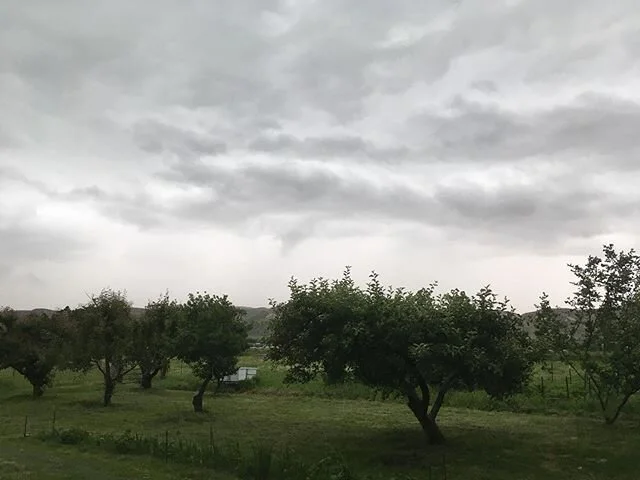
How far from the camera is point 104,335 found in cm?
4528

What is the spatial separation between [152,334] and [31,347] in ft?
33.2

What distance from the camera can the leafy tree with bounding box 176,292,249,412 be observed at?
131 feet

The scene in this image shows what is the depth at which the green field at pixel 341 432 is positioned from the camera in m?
22.2

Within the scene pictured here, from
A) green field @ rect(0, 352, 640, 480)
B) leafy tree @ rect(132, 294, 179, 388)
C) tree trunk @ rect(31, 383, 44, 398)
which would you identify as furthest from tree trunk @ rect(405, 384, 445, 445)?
tree trunk @ rect(31, 383, 44, 398)

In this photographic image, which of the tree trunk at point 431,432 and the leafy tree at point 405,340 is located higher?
the leafy tree at point 405,340

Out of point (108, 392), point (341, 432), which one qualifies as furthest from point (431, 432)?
point (108, 392)

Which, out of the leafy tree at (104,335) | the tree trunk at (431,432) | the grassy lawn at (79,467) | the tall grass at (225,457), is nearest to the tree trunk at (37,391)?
the leafy tree at (104,335)

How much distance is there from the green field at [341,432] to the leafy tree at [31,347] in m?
2.03

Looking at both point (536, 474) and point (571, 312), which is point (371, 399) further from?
point (536, 474)

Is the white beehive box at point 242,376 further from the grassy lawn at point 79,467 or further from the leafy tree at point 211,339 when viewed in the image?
the grassy lawn at point 79,467

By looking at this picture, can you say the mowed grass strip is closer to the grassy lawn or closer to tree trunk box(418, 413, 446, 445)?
the grassy lawn

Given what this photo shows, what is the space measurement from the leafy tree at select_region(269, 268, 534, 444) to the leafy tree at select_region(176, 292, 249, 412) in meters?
11.8

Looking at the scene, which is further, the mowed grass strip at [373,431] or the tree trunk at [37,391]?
the tree trunk at [37,391]

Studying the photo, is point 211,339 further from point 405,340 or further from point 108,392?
point 405,340
